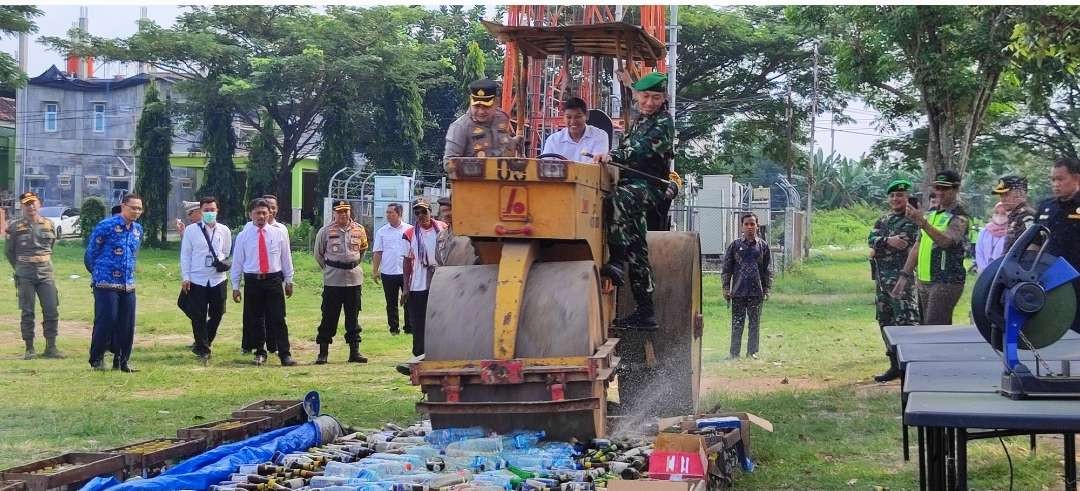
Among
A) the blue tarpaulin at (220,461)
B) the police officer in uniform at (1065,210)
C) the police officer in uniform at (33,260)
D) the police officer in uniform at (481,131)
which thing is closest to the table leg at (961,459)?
the blue tarpaulin at (220,461)

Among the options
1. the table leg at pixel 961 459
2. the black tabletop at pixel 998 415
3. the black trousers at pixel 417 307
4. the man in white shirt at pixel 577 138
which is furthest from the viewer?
the black trousers at pixel 417 307

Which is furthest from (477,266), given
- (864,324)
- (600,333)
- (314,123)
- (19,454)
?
(314,123)

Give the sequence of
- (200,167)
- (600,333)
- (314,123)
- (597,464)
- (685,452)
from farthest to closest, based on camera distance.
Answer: (200,167) < (314,123) < (600,333) < (597,464) < (685,452)

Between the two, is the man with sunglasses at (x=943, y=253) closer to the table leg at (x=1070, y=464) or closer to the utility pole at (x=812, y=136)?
the table leg at (x=1070, y=464)

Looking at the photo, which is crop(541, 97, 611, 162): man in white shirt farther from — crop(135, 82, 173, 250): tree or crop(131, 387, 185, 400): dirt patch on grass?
crop(135, 82, 173, 250): tree

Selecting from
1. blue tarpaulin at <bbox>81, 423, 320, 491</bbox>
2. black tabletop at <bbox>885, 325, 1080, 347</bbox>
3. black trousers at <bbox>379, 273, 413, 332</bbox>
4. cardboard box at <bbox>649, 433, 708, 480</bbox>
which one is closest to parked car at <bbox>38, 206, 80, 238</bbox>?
black trousers at <bbox>379, 273, 413, 332</bbox>

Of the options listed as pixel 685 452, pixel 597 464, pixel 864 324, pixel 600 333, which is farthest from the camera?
pixel 864 324

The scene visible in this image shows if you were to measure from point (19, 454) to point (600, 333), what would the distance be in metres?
4.07

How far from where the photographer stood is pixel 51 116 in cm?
4909

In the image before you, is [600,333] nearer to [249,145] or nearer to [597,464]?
[597,464]

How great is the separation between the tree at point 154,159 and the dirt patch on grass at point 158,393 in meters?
27.1

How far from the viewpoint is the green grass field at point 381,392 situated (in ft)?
27.7

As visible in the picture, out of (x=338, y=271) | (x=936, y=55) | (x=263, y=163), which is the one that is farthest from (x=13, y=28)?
(x=936, y=55)

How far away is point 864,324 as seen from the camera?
20.8 m
